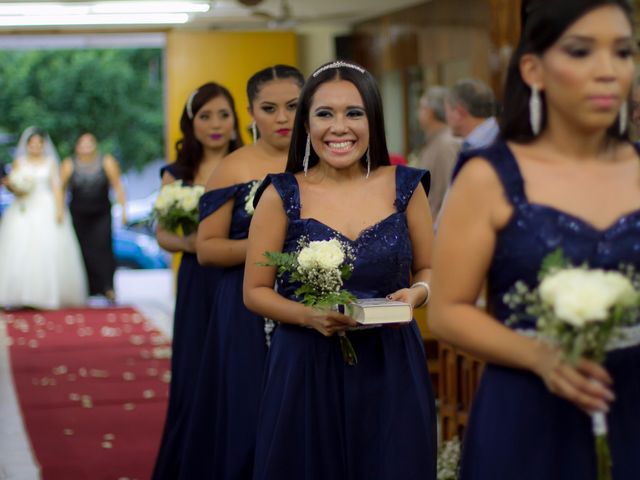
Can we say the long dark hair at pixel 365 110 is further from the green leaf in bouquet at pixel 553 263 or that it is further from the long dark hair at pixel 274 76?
the green leaf in bouquet at pixel 553 263

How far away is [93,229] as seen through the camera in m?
17.2

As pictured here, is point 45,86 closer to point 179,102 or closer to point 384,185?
point 179,102

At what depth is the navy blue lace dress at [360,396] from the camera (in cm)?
418

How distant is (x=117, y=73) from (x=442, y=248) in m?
24.5

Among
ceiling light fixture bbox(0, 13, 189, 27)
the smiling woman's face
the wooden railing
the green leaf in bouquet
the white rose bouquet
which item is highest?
ceiling light fixture bbox(0, 13, 189, 27)

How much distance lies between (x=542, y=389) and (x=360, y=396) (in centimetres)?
140

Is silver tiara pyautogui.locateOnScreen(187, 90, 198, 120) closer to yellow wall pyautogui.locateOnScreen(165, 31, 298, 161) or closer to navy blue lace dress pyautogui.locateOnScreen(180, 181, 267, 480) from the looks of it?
navy blue lace dress pyautogui.locateOnScreen(180, 181, 267, 480)

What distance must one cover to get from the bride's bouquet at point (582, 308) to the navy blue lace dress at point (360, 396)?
4.94 feet

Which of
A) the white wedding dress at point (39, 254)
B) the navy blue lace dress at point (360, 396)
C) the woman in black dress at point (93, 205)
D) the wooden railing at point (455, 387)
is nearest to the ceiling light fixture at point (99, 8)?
the woman in black dress at point (93, 205)

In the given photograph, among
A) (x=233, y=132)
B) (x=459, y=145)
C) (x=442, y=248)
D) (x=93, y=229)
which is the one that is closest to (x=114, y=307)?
(x=93, y=229)

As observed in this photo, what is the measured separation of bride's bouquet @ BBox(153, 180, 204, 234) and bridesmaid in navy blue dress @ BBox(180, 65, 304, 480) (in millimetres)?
975

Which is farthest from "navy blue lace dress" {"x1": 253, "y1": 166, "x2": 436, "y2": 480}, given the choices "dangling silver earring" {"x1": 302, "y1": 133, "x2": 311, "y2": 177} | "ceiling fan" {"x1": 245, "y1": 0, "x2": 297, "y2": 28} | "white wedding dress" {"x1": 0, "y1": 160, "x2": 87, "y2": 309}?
"white wedding dress" {"x1": 0, "y1": 160, "x2": 87, "y2": 309}

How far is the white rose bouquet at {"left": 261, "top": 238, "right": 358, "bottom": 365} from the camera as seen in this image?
4062mm

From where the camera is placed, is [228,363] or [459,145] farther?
[459,145]
